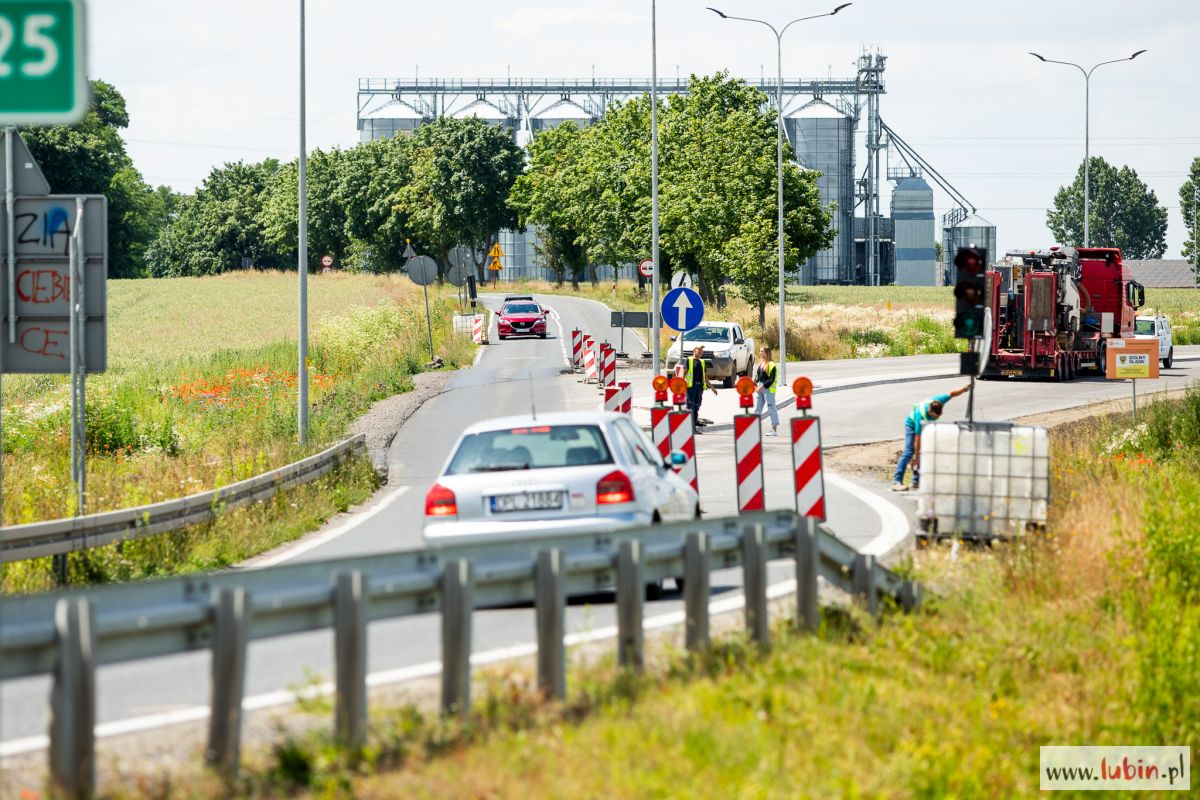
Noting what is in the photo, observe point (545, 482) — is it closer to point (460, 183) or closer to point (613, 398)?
point (613, 398)

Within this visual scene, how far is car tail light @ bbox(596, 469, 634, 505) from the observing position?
10.8 m

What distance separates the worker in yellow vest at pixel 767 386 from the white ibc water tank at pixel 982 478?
538 inches

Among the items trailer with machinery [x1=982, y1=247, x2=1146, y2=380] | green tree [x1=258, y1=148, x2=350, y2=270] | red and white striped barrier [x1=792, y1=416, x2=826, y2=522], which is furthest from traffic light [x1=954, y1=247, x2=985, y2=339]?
green tree [x1=258, y1=148, x2=350, y2=270]

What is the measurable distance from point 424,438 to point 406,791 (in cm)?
2283

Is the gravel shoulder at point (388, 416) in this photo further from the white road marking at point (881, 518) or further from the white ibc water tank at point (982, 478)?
the white ibc water tank at point (982, 478)

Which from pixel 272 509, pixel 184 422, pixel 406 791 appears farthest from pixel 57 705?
pixel 184 422

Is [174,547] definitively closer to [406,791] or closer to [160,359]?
[406,791]

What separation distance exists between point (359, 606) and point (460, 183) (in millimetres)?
101438

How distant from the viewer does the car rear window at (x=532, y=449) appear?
11.1m

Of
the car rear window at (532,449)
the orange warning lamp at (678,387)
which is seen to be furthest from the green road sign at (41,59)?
the orange warning lamp at (678,387)

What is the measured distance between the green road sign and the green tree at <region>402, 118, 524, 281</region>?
99908 mm

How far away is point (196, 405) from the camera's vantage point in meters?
28.4

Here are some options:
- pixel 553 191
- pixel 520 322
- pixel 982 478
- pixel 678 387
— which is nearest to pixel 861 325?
pixel 520 322

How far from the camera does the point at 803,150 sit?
126625mm
